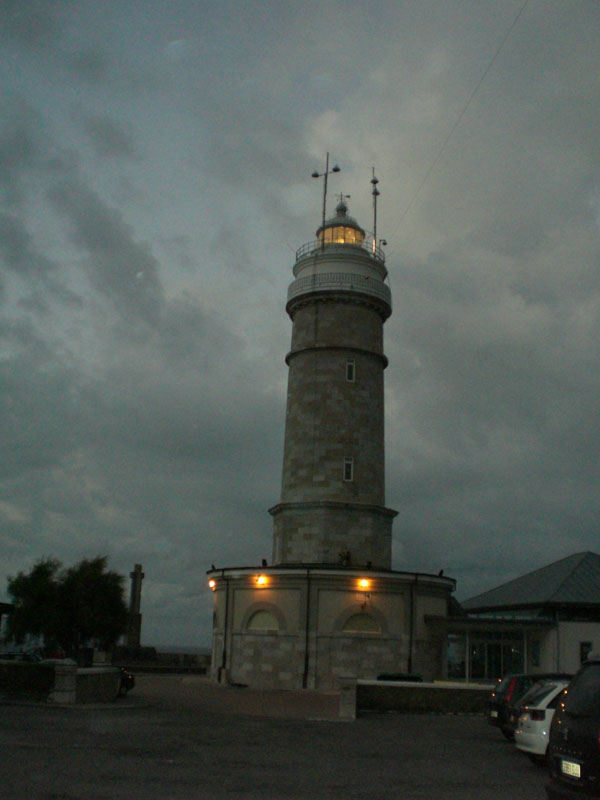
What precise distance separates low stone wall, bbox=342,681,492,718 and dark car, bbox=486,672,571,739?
18.3ft

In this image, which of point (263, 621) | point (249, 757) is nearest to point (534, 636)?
point (263, 621)

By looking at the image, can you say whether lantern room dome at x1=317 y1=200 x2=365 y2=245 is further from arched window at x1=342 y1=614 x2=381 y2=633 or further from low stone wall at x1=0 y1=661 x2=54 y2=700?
low stone wall at x1=0 y1=661 x2=54 y2=700

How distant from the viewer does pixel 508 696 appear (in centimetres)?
1850

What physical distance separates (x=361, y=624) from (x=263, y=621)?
399 centimetres

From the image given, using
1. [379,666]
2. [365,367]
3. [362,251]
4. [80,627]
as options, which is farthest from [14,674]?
[362,251]

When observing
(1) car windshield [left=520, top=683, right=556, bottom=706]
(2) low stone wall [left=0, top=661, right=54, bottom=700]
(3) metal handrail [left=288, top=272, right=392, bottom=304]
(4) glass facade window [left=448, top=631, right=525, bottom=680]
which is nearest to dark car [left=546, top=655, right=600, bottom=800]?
(1) car windshield [left=520, top=683, right=556, bottom=706]

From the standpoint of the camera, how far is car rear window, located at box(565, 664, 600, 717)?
833 centimetres

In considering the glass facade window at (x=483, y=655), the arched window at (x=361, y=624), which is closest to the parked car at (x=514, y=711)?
the arched window at (x=361, y=624)

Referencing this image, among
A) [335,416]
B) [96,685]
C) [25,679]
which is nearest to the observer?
[96,685]

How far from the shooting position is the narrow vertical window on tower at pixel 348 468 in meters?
37.6

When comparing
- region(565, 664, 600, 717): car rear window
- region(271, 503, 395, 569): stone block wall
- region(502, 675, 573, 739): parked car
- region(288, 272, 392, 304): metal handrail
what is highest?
region(288, 272, 392, 304): metal handrail

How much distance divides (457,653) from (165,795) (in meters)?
26.6

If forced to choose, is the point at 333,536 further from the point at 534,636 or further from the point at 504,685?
the point at 504,685

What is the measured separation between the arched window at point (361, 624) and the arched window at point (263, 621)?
9.31 feet
